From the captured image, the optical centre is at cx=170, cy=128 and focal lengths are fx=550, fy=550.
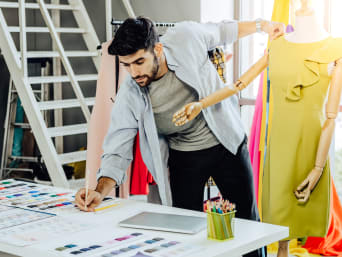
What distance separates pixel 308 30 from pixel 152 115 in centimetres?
87

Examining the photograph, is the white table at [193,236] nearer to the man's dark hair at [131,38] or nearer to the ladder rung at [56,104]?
the man's dark hair at [131,38]

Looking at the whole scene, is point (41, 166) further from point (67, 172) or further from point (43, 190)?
point (43, 190)

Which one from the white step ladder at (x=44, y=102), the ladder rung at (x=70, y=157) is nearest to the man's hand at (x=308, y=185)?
the white step ladder at (x=44, y=102)

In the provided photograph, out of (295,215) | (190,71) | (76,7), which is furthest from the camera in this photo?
(76,7)

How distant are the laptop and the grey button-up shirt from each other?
1.45 ft

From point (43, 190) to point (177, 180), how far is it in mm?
651

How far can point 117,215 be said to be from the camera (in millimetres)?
2139

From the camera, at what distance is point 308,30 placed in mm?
2668

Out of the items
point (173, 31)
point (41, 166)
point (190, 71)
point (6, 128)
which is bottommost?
point (41, 166)

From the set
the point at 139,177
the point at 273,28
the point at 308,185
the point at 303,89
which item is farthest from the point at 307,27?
the point at 139,177

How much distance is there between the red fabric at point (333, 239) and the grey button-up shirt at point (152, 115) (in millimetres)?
1387

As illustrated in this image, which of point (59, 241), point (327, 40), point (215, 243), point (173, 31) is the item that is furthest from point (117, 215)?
point (327, 40)

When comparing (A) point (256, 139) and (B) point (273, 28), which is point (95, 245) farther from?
(A) point (256, 139)

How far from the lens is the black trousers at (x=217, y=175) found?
2660 millimetres
